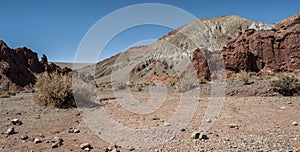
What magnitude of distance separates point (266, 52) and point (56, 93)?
68.3ft

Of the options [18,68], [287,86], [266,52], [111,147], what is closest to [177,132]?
[111,147]

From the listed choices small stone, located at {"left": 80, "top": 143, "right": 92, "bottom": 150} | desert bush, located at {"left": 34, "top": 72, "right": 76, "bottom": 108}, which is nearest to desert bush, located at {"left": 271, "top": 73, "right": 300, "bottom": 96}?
desert bush, located at {"left": 34, "top": 72, "right": 76, "bottom": 108}

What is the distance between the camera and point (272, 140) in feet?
14.8

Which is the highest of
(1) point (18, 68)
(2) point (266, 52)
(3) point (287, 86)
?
(2) point (266, 52)

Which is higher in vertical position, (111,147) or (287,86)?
(287,86)

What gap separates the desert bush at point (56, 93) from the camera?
913 centimetres

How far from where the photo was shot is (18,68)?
1096 inches

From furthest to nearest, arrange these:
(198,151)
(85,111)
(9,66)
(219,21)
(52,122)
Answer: (219,21)
(9,66)
(85,111)
(52,122)
(198,151)

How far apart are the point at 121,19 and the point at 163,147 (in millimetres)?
6366

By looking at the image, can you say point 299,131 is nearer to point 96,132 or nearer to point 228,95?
point 96,132

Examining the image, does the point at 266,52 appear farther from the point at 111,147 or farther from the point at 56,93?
the point at 111,147

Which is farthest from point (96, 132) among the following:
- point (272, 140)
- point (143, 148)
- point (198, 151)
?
point (272, 140)

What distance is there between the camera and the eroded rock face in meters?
22.5

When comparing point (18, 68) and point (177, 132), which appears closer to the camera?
point (177, 132)
